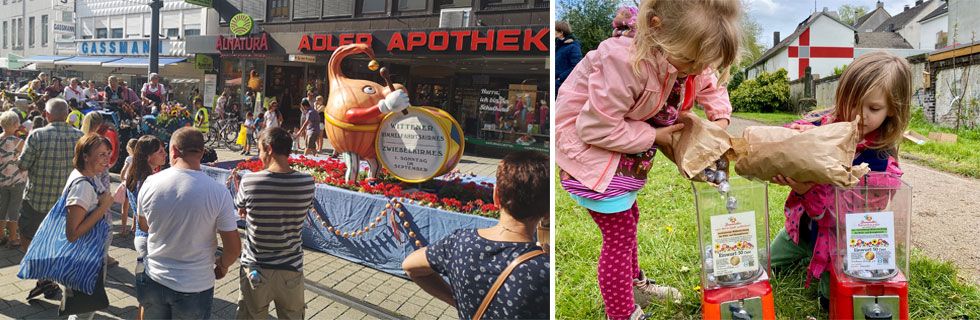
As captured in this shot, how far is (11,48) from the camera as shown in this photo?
289 centimetres

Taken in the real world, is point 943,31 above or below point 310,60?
above

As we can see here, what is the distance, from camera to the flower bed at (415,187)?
205 cm

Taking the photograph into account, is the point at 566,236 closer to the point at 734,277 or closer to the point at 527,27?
the point at 734,277

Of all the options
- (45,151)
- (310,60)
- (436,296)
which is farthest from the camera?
(45,151)

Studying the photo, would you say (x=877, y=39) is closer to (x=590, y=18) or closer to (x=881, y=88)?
(x=881, y=88)

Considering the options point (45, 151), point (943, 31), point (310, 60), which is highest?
point (943, 31)

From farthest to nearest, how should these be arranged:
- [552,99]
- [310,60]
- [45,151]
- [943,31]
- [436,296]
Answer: [943,31] → [45,151] → [310,60] → [436,296] → [552,99]

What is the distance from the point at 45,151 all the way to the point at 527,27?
6.87 feet

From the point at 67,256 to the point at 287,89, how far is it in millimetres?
1088

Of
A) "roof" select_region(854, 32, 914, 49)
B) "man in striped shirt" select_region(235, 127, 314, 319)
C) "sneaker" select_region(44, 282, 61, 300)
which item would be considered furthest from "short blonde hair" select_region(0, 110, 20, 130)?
"roof" select_region(854, 32, 914, 49)

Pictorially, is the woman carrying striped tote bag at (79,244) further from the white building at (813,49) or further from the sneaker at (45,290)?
the white building at (813,49)

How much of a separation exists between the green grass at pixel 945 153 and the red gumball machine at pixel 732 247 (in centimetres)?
326

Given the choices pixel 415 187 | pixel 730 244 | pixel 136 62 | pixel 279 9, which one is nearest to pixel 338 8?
pixel 279 9

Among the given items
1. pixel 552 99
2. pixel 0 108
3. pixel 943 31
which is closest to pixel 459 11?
pixel 552 99
